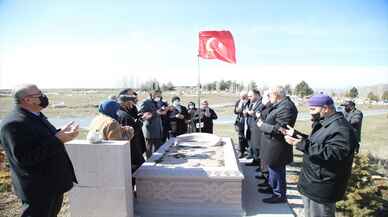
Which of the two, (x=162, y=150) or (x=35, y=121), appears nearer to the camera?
(x=35, y=121)

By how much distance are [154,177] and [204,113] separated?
13.5ft

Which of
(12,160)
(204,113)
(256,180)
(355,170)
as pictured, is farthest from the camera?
(204,113)

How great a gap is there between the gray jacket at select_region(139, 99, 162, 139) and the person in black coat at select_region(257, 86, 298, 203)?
2.66 m

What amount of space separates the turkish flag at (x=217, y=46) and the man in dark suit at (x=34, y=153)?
584 cm

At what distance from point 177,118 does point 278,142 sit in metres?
4.01

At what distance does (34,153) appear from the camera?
2.58 meters

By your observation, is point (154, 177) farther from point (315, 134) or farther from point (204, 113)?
point (204, 113)

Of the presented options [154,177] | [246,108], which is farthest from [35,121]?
[246,108]

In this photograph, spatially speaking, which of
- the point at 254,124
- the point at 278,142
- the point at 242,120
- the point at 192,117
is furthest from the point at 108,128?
the point at 192,117

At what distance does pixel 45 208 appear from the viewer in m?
2.80

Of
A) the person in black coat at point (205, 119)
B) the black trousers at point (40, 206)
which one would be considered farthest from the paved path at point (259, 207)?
the person in black coat at point (205, 119)

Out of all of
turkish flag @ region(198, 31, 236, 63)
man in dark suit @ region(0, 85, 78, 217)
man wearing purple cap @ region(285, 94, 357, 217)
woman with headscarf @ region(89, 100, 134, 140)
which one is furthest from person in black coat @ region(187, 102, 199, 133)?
man in dark suit @ region(0, 85, 78, 217)

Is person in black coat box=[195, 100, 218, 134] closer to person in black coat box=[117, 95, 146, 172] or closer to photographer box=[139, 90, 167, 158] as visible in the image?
photographer box=[139, 90, 167, 158]

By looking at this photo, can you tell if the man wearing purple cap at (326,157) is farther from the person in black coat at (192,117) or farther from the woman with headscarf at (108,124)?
the person in black coat at (192,117)
